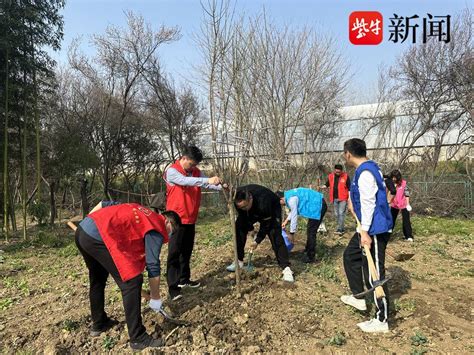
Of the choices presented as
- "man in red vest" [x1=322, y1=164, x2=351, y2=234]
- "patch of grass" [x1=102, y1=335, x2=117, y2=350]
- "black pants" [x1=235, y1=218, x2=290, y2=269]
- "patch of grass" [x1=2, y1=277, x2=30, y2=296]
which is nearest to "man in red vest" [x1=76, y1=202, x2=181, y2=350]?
"patch of grass" [x1=102, y1=335, x2=117, y2=350]

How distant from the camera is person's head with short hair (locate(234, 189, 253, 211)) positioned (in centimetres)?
388

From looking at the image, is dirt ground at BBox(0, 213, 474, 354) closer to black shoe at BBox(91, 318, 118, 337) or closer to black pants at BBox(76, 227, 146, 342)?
black shoe at BBox(91, 318, 118, 337)

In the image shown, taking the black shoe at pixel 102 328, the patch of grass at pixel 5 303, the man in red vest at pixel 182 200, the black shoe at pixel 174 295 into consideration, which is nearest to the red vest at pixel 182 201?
the man in red vest at pixel 182 200

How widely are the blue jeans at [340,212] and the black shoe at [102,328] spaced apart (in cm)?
539

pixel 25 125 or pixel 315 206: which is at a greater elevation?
pixel 25 125

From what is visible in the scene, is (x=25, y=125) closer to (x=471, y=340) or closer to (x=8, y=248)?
(x=8, y=248)

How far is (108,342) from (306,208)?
3.10m

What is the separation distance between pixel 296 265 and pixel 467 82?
10239 millimetres

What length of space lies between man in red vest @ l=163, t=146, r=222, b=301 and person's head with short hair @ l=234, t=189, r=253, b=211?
22 centimetres

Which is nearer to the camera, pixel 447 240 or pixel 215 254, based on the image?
pixel 215 254

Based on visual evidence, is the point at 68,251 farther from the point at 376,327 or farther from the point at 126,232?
the point at 376,327

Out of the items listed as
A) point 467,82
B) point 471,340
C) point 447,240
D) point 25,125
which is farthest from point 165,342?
point 467,82

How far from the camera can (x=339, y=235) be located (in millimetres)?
7320

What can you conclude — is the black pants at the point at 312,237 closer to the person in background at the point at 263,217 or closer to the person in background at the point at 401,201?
the person in background at the point at 263,217
